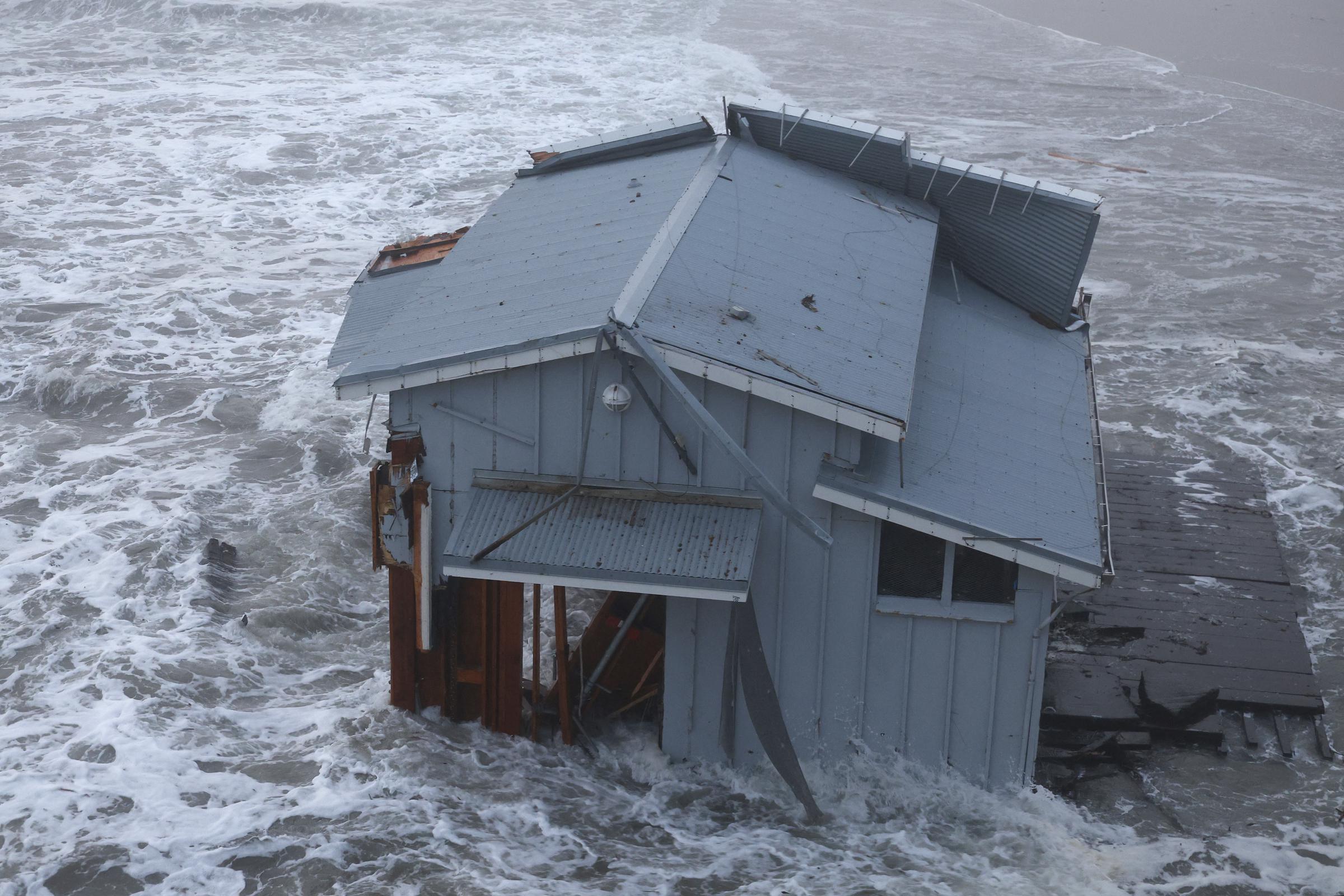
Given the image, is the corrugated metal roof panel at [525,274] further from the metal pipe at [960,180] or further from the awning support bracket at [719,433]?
the metal pipe at [960,180]

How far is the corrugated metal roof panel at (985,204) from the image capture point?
1254 cm

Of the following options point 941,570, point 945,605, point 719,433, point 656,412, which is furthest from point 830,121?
point 945,605

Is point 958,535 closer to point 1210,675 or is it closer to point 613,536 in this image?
point 613,536

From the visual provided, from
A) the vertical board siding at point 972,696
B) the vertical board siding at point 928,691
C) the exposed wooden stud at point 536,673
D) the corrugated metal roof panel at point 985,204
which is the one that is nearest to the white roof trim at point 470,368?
the exposed wooden stud at point 536,673

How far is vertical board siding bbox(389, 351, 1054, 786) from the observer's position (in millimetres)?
9141

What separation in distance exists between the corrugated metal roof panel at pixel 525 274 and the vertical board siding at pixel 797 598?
408mm

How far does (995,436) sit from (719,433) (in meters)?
2.84

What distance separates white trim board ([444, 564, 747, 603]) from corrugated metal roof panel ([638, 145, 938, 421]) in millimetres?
1561

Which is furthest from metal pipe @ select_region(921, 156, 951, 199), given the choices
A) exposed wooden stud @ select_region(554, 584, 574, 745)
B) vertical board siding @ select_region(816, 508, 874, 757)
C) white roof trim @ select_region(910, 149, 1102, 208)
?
exposed wooden stud @ select_region(554, 584, 574, 745)

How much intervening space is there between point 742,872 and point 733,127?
25.0ft

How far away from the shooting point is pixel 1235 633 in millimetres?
12016

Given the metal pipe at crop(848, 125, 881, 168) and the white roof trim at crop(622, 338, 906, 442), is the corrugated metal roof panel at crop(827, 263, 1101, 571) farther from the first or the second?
the metal pipe at crop(848, 125, 881, 168)

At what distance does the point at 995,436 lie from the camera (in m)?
10.4

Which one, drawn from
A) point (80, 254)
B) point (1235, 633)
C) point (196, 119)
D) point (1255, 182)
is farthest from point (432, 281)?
point (1255, 182)
